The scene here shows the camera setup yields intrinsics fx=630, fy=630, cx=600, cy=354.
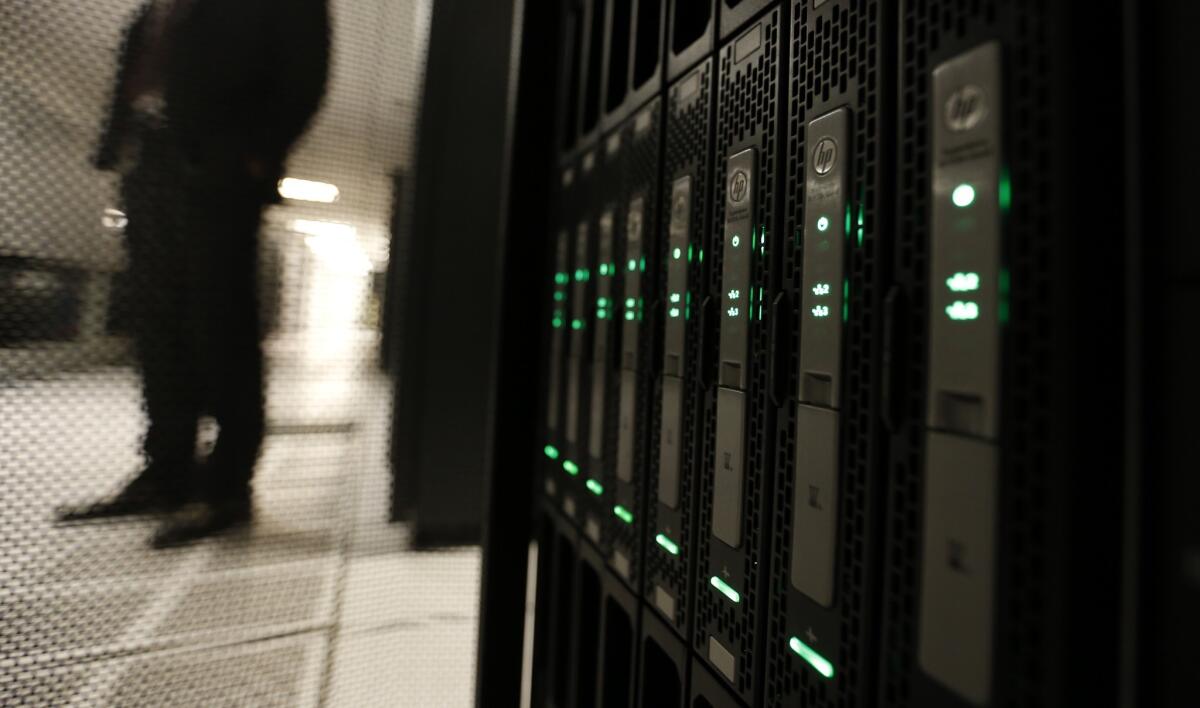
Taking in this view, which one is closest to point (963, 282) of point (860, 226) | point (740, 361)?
point (860, 226)

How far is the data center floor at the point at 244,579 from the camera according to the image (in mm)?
1182

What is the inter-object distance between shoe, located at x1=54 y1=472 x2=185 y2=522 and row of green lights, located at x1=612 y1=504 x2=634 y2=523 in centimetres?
90

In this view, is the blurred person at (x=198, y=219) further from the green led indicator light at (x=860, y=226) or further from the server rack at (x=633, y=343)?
the green led indicator light at (x=860, y=226)

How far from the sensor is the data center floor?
1.18 meters

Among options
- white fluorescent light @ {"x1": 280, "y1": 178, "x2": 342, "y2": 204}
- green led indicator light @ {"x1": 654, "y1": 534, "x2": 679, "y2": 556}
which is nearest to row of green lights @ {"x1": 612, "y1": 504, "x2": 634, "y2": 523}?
green led indicator light @ {"x1": 654, "y1": 534, "x2": 679, "y2": 556}

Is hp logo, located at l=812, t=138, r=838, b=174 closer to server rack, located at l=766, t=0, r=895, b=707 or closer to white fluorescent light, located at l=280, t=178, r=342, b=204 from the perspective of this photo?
server rack, located at l=766, t=0, r=895, b=707

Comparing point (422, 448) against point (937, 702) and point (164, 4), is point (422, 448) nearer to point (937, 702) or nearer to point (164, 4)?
point (164, 4)

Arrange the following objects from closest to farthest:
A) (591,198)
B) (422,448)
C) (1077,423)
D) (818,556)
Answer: (1077,423) < (818,556) < (591,198) < (422,448)

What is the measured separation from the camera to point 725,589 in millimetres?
823

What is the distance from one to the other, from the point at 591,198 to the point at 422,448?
0.76 meters

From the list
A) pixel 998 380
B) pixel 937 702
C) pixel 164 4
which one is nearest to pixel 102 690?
pixel 164 4

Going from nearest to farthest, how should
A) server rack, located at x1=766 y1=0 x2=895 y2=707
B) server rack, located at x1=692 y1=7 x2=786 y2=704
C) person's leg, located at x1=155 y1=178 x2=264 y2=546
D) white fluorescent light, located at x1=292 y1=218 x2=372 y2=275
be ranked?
server rack, located at x1=766 y1=0 x2=895 y2=707 < server rack, located at x1=692 y1=7 x2=786 y2=704 < person's leg, located at x1=155 y1=178 x2=264 y2=546 < white fluorescent light, located at x1=292 y1=218 x2=372 y2=275

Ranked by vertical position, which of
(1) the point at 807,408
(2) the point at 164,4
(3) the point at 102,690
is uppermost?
(2) the point at 164,4

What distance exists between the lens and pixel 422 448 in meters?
1.61
